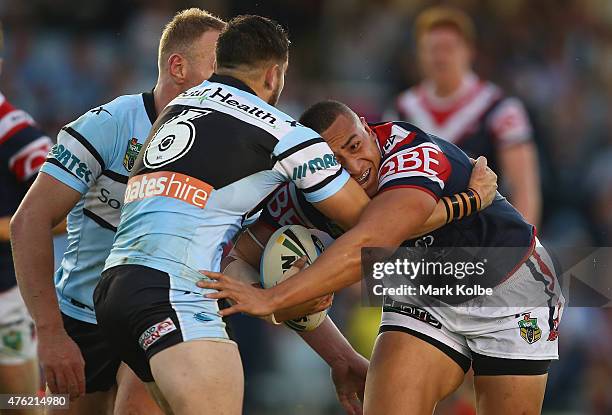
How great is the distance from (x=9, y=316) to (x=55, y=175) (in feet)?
7.14

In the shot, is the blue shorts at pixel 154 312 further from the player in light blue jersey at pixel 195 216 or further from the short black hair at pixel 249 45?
the short black hair at pixel 249 45

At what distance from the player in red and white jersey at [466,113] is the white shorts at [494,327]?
3401 millimetres

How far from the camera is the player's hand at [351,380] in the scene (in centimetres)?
514

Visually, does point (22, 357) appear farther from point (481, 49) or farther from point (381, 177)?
point (481, 49)

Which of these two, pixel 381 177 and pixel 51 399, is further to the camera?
pixel 51 399

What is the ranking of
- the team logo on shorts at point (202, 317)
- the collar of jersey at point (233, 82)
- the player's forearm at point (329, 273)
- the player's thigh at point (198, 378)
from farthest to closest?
the collar of jersey at point (233, 82) → the player's forearm at point (329, 273) → the team logo on shorts at point (202, 317) → the player's thigh at point (198, 378)

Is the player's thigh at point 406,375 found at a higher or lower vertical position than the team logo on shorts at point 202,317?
lower

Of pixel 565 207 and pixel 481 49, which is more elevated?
pixel 481 49

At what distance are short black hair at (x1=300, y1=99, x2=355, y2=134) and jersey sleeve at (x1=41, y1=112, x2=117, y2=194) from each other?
92 cm

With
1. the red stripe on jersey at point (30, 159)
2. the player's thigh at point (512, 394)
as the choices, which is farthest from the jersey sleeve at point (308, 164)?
the red stripe on jersey at point (30, 159)

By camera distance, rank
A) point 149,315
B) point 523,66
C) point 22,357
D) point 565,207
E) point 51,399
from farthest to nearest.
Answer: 1. point 523,66
2. point 565,207
3. point 22,357
4. point 51,399
5. point 149,315

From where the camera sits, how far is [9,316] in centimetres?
659

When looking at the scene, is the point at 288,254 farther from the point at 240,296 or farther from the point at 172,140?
the point at 172,140

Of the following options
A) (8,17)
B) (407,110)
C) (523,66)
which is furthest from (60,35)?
(523,66)
